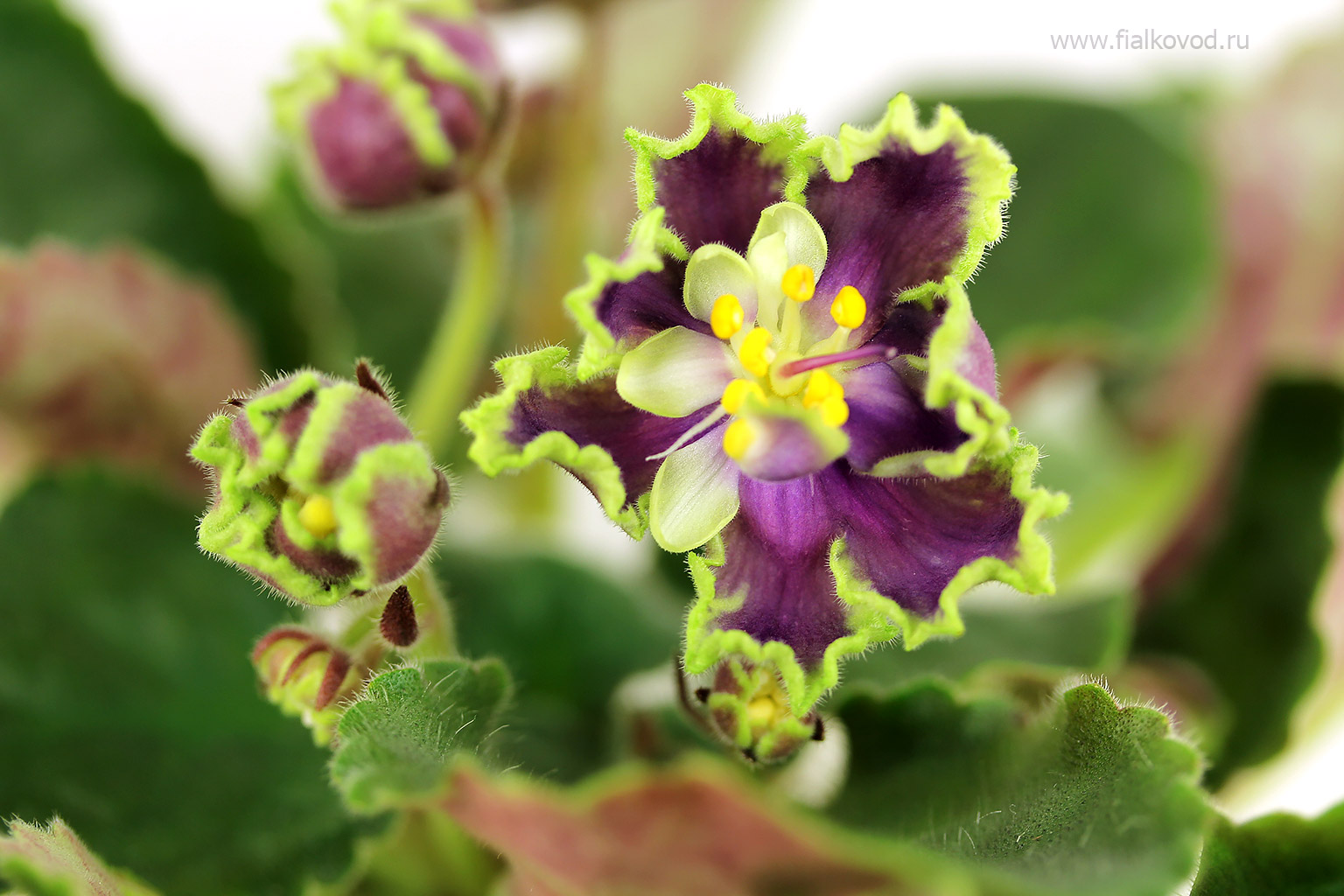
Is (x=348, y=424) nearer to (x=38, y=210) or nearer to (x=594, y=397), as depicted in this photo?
(x=594, y=397)

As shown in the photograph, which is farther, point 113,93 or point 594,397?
point 113,93

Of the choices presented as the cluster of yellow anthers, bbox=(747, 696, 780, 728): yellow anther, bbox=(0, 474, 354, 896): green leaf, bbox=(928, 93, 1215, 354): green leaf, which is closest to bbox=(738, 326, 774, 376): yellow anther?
the cluster of yellow anthers

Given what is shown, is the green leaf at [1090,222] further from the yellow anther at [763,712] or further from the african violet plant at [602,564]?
the yellow anther at [763,712]

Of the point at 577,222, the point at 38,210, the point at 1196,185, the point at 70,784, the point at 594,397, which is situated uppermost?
the point at 1196,185

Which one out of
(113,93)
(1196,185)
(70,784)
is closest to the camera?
(70,784)

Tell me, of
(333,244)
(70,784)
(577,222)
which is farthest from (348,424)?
(333,244)

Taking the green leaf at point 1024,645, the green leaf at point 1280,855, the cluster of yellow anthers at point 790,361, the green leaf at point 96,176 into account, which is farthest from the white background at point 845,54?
the cluster of yellow anthers at point 790,361

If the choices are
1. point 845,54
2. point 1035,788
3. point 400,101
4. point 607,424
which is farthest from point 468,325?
point 845,54
